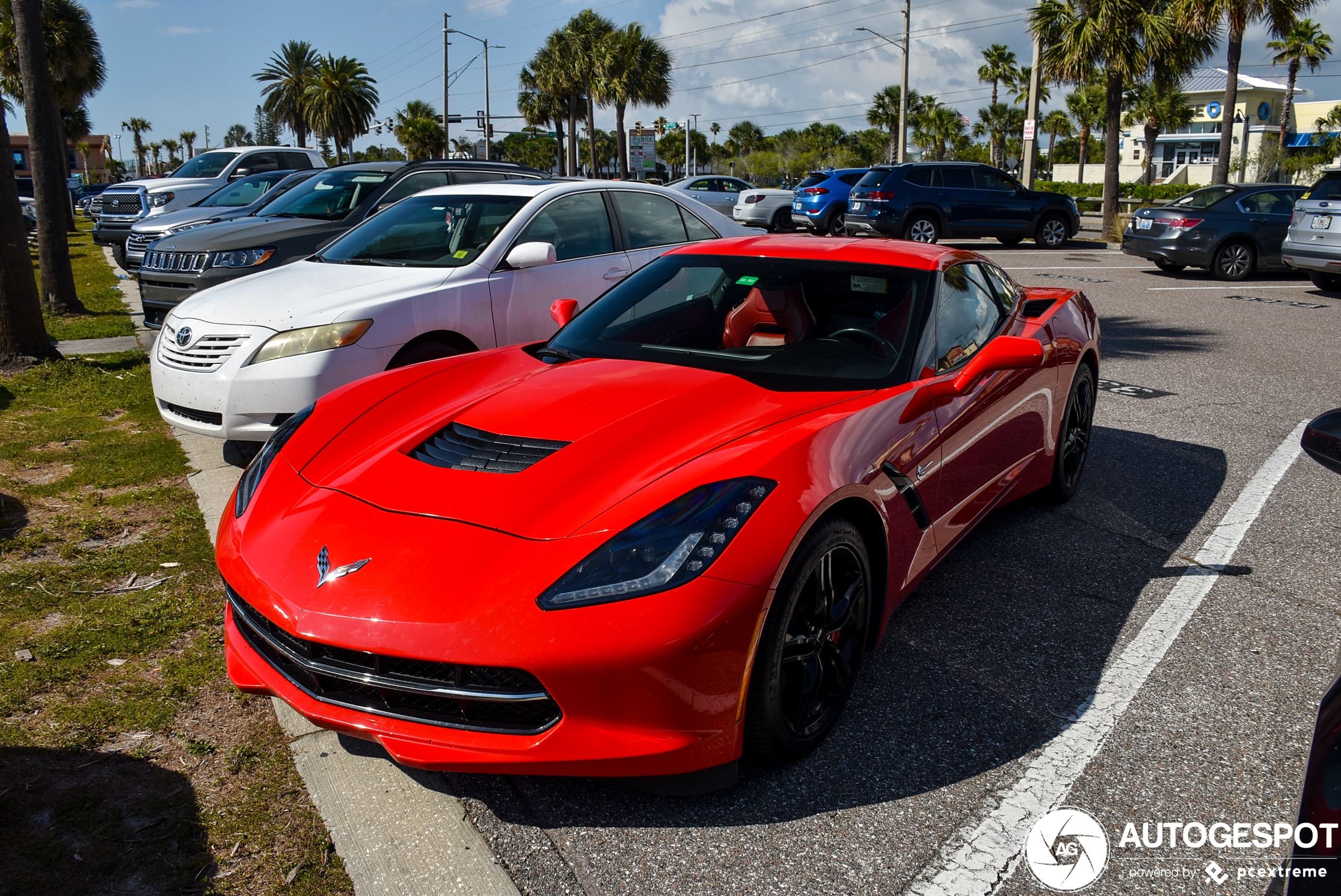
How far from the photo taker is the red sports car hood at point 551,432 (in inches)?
100

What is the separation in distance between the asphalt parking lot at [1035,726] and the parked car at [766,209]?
19.2 metres

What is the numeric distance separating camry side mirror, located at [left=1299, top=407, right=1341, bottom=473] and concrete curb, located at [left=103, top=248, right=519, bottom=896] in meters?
1.95

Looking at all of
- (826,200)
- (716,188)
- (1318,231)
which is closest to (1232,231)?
(1318,231)

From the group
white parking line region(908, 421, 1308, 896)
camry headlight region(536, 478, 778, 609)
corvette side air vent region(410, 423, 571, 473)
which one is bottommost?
white parking line region(908, 421, 1308, 896)

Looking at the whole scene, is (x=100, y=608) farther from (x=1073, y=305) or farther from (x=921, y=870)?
(x=1073, y=305)

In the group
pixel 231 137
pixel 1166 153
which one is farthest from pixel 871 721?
pixel 231 137

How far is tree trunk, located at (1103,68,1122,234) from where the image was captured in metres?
24.4

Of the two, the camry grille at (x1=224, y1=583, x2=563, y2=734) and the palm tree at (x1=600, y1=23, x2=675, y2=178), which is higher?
the palm tree at (x1=600, y1=23, x2=675, y2=178)

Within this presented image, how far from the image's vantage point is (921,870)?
2311mm

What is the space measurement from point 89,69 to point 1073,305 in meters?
42.5

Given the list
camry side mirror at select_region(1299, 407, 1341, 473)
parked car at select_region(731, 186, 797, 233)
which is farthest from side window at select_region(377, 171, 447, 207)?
parked car at select_region(731, 186, 797, 233)

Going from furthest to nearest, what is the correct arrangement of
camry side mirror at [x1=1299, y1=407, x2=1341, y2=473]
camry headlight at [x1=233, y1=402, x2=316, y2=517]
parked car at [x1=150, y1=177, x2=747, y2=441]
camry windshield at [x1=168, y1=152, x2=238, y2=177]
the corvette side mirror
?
1. camry windshield at [x1=168, y1=152, x2=238, y2=177]
2. parked car at [x1=150, y1=177, x2=747, y2=441]
3. the corvette side mirror
4. camry headlight at [x1=233, y1=402, x2=316, y2=517]
5. camry side mirror at [x1=1299, y1=407, x2=1341, y2=473]

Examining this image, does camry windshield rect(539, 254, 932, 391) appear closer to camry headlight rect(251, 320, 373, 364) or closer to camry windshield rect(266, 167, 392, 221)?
camry headlight rect(251, 320, 373, 364)

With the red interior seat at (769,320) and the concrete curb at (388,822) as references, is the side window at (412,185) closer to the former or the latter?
the red interior seat at (769,320)
